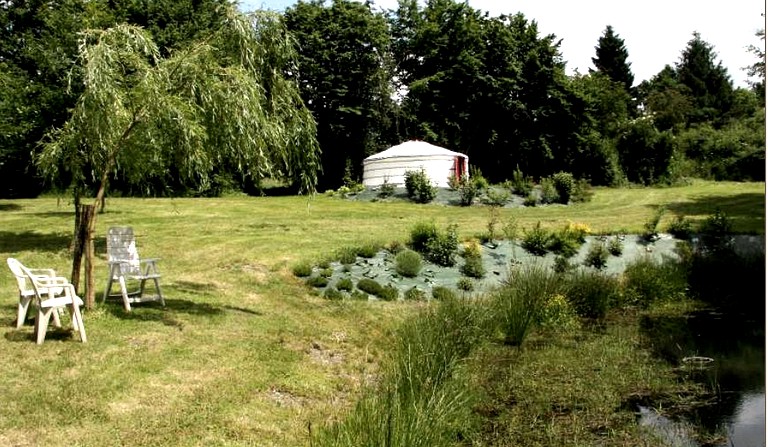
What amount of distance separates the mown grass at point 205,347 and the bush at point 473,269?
1686 mm

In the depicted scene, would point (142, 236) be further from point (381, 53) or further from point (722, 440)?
point (381, 53)

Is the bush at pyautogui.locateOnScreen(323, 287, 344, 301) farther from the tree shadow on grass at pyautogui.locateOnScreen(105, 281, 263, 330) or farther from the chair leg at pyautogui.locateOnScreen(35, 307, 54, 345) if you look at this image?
the chair leg at pyautogui.locateOnScreen(35, 307, 54, 345)

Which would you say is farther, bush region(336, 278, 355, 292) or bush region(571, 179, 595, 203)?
bush region(571, 179, 595, 203)

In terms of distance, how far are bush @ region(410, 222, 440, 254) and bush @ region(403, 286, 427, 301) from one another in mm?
1686

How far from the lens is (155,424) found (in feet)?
14.8

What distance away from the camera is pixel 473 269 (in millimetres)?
10969

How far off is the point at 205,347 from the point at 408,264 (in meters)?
4.74

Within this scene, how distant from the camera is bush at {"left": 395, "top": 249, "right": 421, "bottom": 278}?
10.6 meters

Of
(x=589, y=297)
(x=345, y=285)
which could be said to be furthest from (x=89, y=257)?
(x=589, y=297)

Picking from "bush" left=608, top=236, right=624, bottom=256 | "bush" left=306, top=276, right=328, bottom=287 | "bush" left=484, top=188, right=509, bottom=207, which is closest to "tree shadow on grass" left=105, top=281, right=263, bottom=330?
"bush" left=306, top=276, right=328, bottom=287

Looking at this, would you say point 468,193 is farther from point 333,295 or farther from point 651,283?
point 333,295

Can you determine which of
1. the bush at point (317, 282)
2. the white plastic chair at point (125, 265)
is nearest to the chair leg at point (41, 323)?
the white plastic chair at point (125, 265)

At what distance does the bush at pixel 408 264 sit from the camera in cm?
1059

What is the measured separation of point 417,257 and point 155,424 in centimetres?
665
